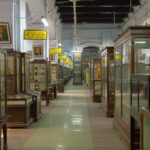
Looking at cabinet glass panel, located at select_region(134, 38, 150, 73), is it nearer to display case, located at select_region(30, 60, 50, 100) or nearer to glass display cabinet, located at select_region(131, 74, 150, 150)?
glass display cabinet, located at select_region(131, 74, 150, 150)

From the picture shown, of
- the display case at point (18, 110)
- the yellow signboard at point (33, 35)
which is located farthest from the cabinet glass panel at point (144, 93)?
the yellow signboard at point (33, 35)

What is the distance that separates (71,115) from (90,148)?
626cm

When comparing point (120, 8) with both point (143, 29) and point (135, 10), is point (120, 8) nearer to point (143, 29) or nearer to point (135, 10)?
point (135, 10)

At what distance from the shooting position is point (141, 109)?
19.7 feet

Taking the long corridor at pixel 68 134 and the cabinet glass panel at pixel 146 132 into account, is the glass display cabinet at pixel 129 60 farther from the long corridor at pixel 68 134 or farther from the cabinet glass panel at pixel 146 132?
the cabinet glass panel at pixel 146 132

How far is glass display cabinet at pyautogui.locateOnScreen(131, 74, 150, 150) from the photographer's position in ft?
18.4

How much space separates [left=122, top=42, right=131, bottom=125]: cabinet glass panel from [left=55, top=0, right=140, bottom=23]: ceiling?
48.3 ft

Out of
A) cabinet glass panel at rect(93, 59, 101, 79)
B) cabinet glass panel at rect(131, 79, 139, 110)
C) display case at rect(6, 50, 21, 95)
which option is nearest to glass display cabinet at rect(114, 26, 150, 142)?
cabinet glass panel at rect(131, 79, 139, 110)

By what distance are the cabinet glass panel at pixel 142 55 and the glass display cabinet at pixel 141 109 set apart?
2.86 ft

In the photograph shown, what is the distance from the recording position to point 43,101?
21.2m

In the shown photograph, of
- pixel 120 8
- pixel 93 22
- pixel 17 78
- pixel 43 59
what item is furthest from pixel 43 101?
pixel 93 22

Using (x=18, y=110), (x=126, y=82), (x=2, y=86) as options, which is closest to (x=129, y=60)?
(x=126, y=82)

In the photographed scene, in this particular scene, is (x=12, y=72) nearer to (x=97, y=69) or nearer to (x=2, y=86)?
(x=2, y=86)

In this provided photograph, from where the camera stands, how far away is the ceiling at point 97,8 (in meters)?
27.6
